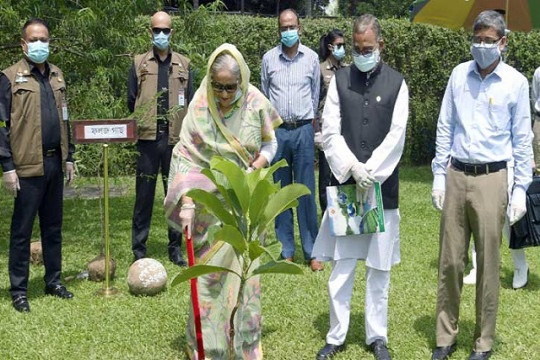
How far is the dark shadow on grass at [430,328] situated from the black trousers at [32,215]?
118 inches

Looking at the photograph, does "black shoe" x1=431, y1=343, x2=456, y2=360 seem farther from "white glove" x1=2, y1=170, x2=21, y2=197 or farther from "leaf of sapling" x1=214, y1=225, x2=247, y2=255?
"white glove" x1=2, y1=170, x2=21, y2=197

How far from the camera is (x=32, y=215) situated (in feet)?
20.3

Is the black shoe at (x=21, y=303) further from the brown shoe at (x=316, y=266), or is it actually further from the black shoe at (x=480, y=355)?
the black shoe at (x=480, y=355)

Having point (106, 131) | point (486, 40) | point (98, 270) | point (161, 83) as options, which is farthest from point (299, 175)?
point (486, 40)

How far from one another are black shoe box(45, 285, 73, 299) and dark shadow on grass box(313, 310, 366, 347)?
83.2 inches

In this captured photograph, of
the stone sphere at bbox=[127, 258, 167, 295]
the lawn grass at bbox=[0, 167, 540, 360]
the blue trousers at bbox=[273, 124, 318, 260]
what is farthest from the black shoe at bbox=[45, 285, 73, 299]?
the blue trousers at bbox=[273, 124, 318, 260]

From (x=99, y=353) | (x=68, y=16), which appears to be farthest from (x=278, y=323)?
(x=68, y=16)

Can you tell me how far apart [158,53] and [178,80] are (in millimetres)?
317

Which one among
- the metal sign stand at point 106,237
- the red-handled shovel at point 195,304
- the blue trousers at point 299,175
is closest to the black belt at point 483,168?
the red-handled shovel at point 195,304

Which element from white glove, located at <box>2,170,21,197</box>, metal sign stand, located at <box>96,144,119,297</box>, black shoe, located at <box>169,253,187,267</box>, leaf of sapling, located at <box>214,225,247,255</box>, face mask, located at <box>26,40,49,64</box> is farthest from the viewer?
black shoe, located at <box>169,253,187,267</box>

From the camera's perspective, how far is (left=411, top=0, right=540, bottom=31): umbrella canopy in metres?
11.0

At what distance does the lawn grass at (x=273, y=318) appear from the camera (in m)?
5.34

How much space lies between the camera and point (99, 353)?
5.27 meters

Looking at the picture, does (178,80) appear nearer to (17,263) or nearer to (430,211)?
(17,263)
